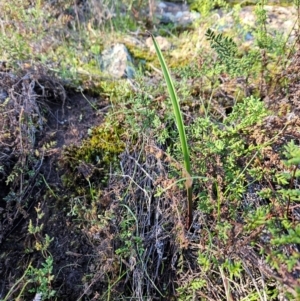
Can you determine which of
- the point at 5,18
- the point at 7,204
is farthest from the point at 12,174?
the point at 5,18

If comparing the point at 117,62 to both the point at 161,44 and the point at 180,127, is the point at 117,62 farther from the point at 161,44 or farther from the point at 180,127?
the point at 180,127

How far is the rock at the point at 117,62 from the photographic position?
1.88m

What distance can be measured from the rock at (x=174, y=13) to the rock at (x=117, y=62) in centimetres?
54

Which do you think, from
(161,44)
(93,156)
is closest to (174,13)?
(161,44)

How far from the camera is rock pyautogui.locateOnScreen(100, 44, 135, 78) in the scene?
1.88 metres

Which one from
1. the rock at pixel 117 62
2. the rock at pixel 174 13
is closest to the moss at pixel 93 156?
the rock at pixel 117 62

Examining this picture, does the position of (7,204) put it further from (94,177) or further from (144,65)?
(144,65)

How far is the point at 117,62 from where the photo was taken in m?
1.94

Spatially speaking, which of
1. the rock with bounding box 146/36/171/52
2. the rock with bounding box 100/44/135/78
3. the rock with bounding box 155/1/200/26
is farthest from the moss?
the rock with bounding box 155/1/200/26

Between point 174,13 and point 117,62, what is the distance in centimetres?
87

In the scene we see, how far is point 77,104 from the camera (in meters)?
1.79

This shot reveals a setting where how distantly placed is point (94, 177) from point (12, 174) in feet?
1.10

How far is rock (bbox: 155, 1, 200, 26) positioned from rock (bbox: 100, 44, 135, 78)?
0.54 m

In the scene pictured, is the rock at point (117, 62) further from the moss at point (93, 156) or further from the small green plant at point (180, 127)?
the small green plant at point (180, 127)
